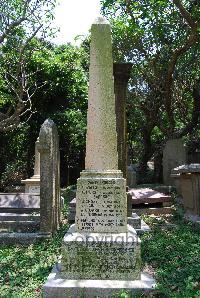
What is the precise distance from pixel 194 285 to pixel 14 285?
94.1 inches

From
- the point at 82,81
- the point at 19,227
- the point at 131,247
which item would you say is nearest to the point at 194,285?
the point at 131,247

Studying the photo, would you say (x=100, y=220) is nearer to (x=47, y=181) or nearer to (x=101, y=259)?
(x=101, y=259)

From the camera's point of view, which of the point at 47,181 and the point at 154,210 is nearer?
the point at 47,181

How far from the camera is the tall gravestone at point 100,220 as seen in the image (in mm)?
4402

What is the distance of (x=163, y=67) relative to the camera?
1628 centimetres

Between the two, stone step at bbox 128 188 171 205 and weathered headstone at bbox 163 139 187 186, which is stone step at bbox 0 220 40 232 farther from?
weathered headstone at bbox 163 139 187 186

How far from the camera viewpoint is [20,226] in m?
8.16

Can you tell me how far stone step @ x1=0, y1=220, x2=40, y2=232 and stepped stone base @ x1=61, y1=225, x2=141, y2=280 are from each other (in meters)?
3.74

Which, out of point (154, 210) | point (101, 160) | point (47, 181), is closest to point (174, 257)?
point (101, 160)

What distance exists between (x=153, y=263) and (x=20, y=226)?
3.65m

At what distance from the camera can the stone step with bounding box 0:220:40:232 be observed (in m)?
8.09

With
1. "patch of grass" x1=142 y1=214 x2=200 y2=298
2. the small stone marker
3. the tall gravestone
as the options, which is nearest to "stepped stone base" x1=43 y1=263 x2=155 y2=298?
the tall gravestone

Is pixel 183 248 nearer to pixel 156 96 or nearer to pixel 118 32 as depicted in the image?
pixel 118 32

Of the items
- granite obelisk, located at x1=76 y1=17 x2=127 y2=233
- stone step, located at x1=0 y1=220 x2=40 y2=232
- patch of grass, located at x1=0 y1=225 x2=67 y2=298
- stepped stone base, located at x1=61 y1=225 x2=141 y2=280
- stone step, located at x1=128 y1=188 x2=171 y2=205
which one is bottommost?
patch of grass, located at x1=0 y1=225 x2=67 y2=298
